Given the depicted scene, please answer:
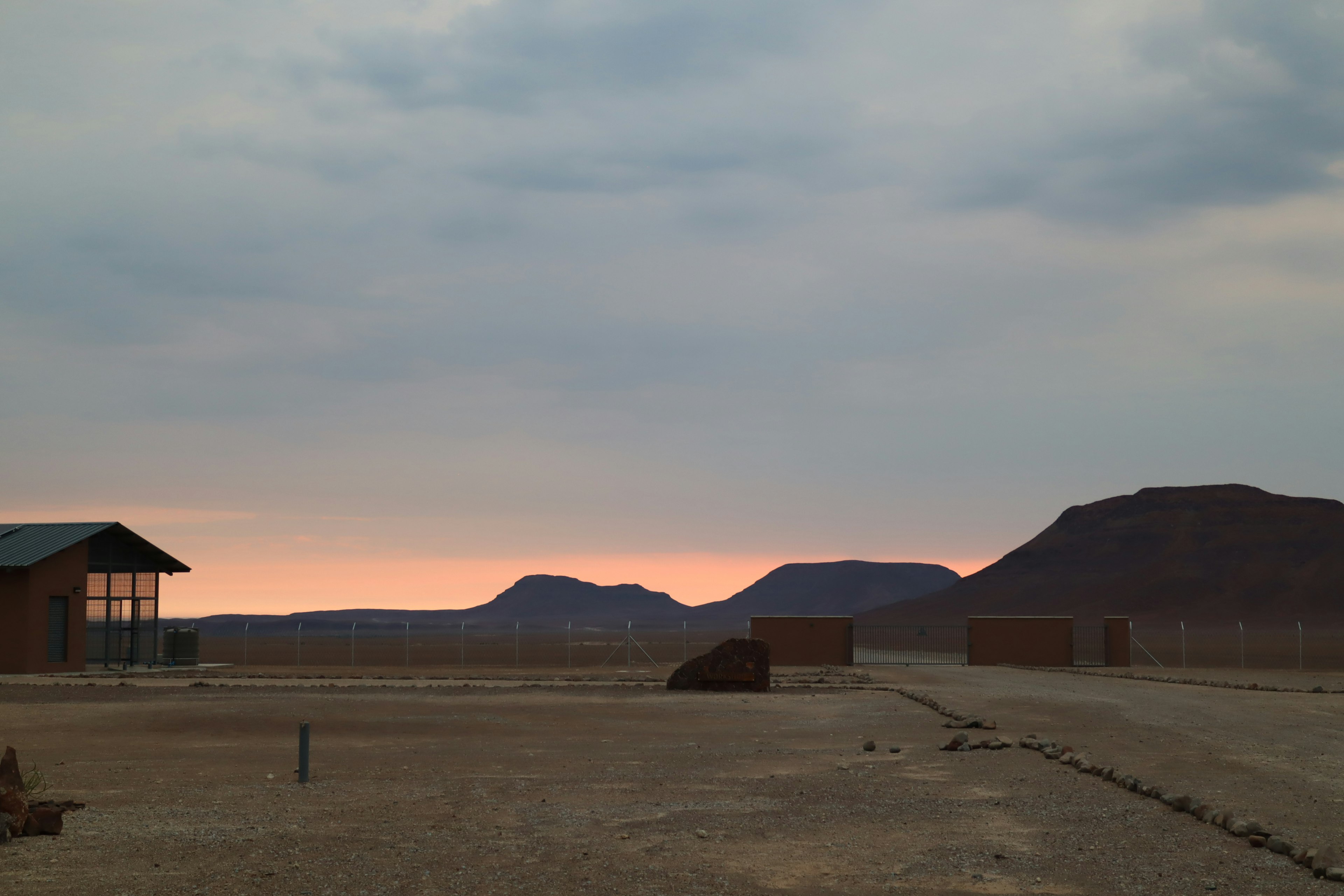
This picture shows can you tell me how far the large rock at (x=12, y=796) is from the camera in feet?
33.0

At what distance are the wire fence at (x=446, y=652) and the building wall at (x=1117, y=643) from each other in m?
14.4

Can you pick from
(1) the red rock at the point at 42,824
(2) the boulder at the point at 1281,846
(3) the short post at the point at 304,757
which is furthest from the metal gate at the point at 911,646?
(1) the red rock at the point at 42,824

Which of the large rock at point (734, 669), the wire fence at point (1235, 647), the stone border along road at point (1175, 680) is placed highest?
the large rock at point (734, 669)

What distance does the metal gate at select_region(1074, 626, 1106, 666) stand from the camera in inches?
1964

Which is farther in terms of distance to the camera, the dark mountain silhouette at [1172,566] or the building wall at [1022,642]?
the dark mountain silhouette at [1172,566]

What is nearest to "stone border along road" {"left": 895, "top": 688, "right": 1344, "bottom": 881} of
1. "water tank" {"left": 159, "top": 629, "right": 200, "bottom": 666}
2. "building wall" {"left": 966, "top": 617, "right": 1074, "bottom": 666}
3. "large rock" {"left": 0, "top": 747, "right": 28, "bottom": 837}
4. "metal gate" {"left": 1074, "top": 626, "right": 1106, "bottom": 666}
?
"large rock" {"left": 0, "top": 747, "right": 28, "bottom": 837}

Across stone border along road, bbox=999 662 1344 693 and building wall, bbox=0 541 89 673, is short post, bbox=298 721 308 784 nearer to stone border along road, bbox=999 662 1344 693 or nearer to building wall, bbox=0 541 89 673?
stone border along road, bbox=999 662 1344 693

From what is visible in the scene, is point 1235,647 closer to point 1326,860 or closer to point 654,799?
point 654,799

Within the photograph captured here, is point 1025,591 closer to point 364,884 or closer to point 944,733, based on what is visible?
point 944,733

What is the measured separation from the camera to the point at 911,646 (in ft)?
290

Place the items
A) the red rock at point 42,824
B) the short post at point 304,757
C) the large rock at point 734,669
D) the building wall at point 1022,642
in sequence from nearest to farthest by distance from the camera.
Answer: the red rock at point 42,824
the short post at point 304,757
the large rock at point 734,669
the building wall at point 1022,642

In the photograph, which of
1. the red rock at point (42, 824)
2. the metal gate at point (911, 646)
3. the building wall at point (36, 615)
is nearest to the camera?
the red rock at point (42, 824)

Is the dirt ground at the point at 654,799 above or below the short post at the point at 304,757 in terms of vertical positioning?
below

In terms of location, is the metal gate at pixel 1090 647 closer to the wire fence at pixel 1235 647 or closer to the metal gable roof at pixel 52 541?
the wire fence at pixel 1235 647
